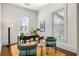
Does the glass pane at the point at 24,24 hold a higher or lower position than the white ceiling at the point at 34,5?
lower

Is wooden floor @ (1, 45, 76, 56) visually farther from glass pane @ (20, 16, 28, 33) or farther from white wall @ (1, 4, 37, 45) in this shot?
glass pane @ (20, 16, 28, 33)

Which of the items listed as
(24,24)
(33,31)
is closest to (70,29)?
(33,31)

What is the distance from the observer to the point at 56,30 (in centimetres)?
140

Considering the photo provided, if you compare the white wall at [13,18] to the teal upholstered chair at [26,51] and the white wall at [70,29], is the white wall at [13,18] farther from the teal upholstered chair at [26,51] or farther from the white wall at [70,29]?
the white wall at [70,29]

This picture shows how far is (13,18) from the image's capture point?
53.4 inches

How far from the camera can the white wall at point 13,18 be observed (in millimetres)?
1321

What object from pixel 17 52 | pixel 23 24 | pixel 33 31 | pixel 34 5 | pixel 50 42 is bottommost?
pixel 17 52

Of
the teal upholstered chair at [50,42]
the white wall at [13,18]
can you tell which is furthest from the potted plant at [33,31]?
the teal upholstered chair at [50,42]

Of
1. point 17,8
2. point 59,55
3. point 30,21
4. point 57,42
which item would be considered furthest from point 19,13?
point 59,55

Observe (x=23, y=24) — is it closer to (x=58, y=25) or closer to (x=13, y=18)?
(x=13, y=18)

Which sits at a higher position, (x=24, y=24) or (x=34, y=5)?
(x=34, y=5)

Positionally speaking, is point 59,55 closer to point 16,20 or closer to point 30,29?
point 30,29

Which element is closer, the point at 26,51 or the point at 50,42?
the point at 26,51

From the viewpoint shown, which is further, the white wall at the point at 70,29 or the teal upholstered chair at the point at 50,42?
the teal upholstered chair at the point at 50,42
